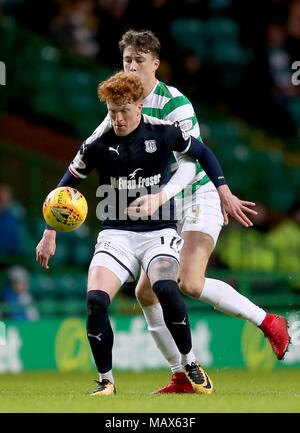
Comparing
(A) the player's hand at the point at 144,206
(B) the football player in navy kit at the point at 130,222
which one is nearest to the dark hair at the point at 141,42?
(B) the football player in navy kit at the point at 130,222

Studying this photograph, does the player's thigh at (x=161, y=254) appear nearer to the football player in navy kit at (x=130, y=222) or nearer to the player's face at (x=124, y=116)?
the football player in navy kit at (x=130, y=222)

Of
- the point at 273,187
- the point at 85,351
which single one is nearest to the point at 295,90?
the point at 273,187

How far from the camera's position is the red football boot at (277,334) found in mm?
7055

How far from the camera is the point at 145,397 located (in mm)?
6273

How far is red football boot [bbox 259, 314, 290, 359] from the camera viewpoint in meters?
7.05

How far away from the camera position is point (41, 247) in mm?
6578

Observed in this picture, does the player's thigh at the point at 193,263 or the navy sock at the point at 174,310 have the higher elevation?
the player's thigh at the point at 193,263

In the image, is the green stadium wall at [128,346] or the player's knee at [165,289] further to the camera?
the green stadium wall at [128,346]

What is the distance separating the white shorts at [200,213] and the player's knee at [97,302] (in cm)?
127
